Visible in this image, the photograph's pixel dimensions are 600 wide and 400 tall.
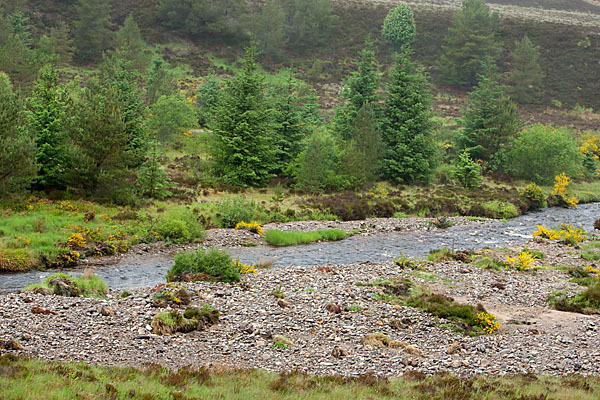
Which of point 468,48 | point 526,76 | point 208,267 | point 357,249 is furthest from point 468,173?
point 468,48

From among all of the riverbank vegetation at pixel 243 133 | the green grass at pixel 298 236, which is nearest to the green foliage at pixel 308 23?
the riverbank vegetation at pixel 243 133

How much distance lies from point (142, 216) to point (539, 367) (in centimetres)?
2319

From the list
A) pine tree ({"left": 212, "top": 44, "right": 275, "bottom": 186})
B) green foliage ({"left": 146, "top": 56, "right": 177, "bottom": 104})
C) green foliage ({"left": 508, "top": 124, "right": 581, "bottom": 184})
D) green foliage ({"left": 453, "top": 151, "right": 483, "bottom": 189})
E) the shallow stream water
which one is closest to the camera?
the shallow stream water

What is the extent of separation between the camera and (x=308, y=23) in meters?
97.0

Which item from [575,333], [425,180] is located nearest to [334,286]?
[575,333]

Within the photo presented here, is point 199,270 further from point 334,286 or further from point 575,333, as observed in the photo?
point 575,333

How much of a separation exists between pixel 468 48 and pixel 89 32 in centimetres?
6162

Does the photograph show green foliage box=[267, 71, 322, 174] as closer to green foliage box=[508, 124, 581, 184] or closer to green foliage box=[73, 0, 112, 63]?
green foliage box=[508, 124, 581, 184]

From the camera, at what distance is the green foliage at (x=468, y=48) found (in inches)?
3497

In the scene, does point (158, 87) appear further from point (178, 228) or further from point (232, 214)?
point (178, 228)

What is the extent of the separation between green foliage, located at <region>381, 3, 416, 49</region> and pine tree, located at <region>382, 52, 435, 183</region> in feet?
171

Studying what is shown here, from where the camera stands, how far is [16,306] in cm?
1662

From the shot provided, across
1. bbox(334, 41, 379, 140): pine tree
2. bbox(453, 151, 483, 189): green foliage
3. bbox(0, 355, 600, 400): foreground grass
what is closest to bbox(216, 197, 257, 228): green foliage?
bbox(334, 41, 379, 140): pine tree

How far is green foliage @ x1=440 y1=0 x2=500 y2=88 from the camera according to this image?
88812 mm
